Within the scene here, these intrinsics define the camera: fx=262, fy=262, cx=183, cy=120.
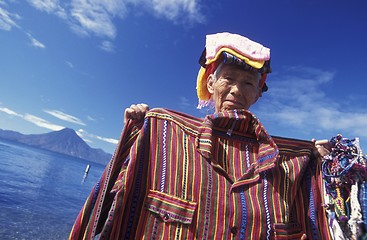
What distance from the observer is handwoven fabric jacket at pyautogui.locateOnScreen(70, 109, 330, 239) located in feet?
6.12

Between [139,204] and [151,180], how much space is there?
205 mm

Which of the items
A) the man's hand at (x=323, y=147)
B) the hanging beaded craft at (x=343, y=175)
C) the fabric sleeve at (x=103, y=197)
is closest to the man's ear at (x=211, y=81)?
the fabric sleeve at (x=103, y=197)

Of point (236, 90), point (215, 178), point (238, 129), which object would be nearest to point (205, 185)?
point (215, 178)

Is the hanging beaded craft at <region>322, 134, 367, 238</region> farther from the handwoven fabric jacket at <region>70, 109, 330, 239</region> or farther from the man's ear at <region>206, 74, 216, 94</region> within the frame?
the man's ear at <region>206, 74, 216, 94</region>

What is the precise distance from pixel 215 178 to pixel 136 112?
87 centimetres

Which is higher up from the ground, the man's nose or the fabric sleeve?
the man's nose

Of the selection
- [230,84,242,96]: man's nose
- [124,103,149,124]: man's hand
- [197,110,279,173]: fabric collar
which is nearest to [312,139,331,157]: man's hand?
[197,110,279,173]: fabric collar

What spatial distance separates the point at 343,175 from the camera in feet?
6.69

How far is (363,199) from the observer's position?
191 centimetres

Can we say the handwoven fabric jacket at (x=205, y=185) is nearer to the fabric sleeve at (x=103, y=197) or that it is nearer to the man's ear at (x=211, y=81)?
the fabric sleeve at (x=103, y=197)

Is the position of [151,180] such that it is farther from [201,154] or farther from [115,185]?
[201,154]

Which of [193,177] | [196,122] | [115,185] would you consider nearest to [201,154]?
[193,177]

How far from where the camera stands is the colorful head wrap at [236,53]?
8.04ft

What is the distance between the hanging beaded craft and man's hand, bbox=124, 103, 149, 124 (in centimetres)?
159
